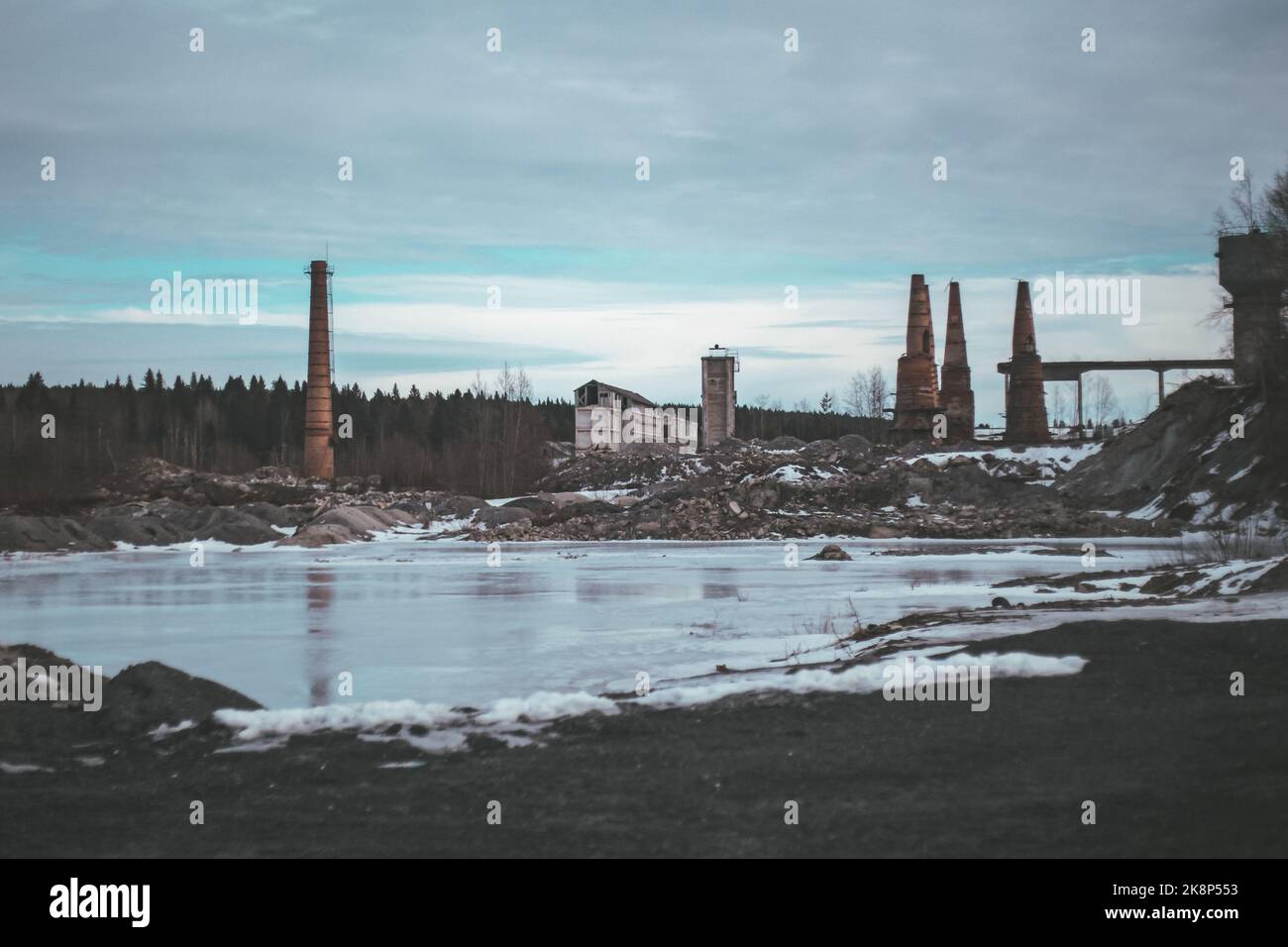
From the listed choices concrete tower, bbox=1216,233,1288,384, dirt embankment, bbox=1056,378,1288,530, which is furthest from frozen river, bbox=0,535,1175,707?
concrete tower, bbox=1216,233,1288,384

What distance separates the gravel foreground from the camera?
4496mm

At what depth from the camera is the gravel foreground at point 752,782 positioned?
4.50 meters

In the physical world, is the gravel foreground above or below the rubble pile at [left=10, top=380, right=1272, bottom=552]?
below

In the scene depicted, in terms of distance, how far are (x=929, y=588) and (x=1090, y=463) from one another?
30.6 meters

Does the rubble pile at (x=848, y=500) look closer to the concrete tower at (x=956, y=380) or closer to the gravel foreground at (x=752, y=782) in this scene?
the concrete tower at (x=956, y=380)

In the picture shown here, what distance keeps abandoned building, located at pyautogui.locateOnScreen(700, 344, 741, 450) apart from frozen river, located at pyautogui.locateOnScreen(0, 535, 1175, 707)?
121ft

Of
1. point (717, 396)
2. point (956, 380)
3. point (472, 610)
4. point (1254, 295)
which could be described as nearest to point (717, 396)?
point (717, 396)

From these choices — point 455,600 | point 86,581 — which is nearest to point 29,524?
point 86,581

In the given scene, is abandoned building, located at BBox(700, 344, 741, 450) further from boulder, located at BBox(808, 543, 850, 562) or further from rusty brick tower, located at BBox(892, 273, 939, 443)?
boulder, located at BBox(808, 543, 850, 562)

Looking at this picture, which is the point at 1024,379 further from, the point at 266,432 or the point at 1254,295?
the point at 266,432

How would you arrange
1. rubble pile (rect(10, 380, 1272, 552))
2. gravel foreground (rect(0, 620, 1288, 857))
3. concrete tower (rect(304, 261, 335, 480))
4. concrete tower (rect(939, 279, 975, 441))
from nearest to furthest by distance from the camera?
gravel foreground (rect(0, 620, 1288, 857)) < rubble pile (rect(10, 380, 1272, 552)) < concrete tower (rect(304, 261, 335, 480)) < concrete tower (rect(939, 279, 975, 441))

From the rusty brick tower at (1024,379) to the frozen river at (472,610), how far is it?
26.4 m
